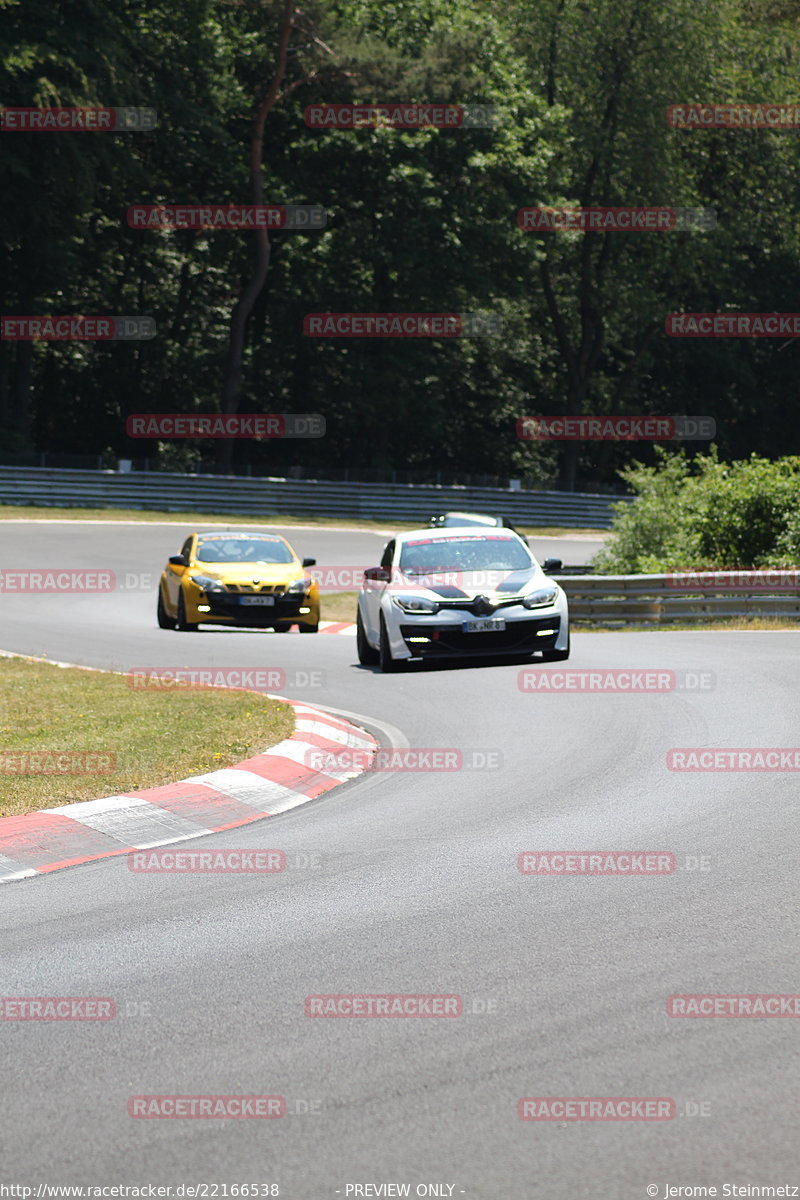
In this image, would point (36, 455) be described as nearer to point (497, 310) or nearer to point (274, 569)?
point (497, 310)

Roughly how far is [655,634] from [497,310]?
44.9 meters

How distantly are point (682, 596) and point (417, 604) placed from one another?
831 cm

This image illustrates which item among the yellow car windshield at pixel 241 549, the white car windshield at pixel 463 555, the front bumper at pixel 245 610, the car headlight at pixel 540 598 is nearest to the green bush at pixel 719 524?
the yellow car windshield at pixel 241 549

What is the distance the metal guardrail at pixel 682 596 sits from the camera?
2425cm

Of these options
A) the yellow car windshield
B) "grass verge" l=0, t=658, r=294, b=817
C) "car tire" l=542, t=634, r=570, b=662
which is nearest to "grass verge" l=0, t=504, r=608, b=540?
the yellow car windshield

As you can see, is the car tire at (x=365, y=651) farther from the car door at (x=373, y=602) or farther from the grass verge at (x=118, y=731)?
the grass verge at (x=118, y=731)

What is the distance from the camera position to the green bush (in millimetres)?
27984

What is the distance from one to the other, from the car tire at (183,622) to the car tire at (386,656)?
5972 millimetres

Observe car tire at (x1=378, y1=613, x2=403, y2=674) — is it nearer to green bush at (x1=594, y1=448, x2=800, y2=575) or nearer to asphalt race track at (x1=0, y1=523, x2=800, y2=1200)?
asphalt race track at (x1=0, y1=523, x2=800, y2=1200)

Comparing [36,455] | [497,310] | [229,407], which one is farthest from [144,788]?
[497,310]

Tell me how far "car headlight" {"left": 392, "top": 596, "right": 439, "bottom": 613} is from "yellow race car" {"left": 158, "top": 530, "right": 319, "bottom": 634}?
5261mm

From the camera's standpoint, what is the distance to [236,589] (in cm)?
2267

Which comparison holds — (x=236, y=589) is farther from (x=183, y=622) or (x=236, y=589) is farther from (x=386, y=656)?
(x=386, y=656)

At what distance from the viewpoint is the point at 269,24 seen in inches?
2201
